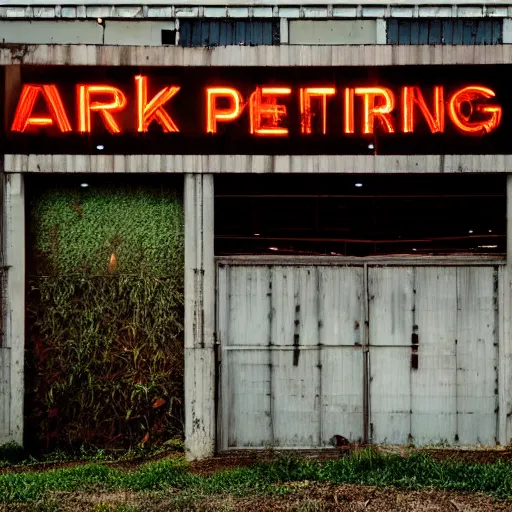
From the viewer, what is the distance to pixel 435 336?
10.3m

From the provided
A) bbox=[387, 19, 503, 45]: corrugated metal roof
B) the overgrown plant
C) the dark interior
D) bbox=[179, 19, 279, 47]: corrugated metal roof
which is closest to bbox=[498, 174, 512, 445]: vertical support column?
the dark interior

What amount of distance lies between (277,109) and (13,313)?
476 centimetres

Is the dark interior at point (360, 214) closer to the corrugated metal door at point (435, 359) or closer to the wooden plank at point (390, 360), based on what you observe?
the corrugated metal door at point (435, 359)

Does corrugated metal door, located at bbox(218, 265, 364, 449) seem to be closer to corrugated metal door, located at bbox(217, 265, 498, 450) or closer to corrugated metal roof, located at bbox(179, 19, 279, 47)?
corrugated metal door, located at bbox(217, 265, 498, 450)

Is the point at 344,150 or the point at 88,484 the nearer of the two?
the point at 88,484

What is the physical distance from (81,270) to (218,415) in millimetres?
2915

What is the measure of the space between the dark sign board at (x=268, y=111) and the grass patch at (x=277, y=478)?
14.2 feet

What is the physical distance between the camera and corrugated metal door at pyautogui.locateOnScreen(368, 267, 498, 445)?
10250mm

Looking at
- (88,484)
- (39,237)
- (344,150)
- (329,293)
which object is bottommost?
(88,484)

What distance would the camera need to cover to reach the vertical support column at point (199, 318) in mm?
10086

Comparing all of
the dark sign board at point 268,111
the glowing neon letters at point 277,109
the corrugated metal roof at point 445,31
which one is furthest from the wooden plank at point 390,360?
the corrugated metal roof at point 445,31

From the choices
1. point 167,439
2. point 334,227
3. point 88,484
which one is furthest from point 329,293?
point 88,484

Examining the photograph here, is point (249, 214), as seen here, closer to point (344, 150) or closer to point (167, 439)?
point (344, 150)

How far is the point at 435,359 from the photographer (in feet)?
33.8
